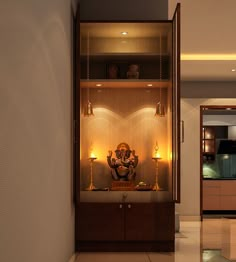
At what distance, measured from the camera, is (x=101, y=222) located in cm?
536

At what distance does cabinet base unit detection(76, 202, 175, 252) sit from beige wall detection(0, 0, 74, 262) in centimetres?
97

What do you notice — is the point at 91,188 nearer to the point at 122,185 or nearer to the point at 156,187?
the point at 122,185

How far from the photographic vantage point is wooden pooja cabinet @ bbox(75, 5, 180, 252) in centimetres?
534

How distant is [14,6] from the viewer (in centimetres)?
237

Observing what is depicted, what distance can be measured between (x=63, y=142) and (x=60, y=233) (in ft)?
2.55

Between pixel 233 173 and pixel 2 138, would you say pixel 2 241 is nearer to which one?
pixel 2 138

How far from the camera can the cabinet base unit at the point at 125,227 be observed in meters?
5.33

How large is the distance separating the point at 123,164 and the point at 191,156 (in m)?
4.14

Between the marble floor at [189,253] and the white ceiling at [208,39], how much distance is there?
2.85m

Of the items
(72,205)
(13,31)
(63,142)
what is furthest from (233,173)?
(13,31)

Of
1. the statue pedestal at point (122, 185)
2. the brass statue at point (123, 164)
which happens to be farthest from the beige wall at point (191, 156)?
the statue pedestal at point (122, 185)

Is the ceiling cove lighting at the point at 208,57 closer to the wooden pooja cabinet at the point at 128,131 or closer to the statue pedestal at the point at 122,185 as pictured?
the wooden pooja cabinet at the point at 128,131

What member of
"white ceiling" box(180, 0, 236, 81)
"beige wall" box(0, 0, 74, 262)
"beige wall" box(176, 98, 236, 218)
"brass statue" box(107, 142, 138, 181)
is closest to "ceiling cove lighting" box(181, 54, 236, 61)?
"white ceiling" box(180, 0, 236, 81)

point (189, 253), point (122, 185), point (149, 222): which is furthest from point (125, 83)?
point (189, 253)
